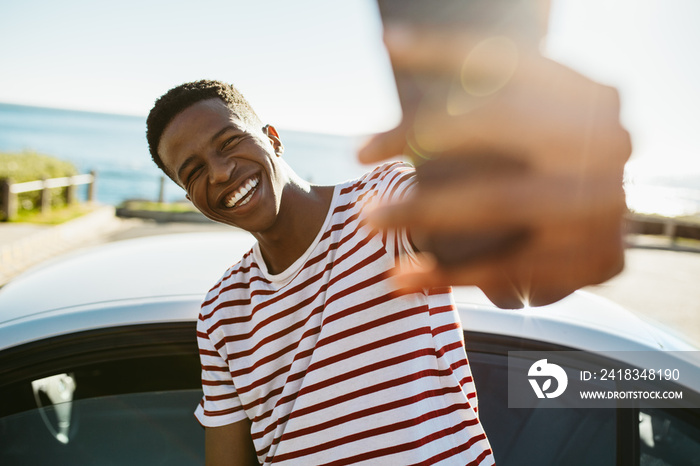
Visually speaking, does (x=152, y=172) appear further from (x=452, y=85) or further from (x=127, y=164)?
(x=452, y=85)

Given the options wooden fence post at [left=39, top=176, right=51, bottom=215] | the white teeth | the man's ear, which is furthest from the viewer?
wooden fence post at [left=39, top=176, right=51, bottom=215]

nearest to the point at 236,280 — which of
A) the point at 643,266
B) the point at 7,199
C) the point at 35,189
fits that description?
the point at 7,199

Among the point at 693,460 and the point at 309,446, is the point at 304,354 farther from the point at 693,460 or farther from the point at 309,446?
the point at 693,460

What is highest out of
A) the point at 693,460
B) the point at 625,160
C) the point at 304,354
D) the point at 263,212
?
the point at 625,160

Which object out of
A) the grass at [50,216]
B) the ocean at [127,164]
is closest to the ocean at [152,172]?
the ocean at [127,164]

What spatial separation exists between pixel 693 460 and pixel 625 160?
1.76m

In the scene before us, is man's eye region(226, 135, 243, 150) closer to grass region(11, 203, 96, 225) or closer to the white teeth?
the white teeth

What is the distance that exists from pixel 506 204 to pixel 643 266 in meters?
12.6

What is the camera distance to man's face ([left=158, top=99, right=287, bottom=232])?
4.86ft

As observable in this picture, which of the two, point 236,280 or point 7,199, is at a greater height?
point 236,280

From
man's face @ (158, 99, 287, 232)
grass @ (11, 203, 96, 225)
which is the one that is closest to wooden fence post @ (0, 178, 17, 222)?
grass @ (11, 203, 96, 225)

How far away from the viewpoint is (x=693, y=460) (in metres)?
1.67

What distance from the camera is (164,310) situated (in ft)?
5.50

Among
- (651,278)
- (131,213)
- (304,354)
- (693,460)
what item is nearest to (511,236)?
(304,354)
